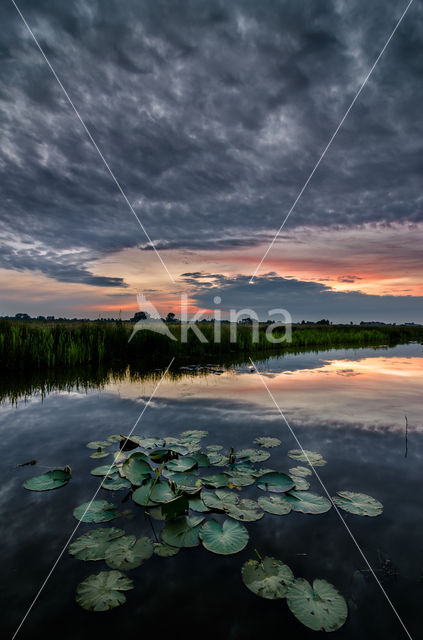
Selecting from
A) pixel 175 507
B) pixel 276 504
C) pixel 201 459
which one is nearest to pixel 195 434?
pixel 201 459

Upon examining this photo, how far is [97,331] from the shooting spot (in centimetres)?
1193

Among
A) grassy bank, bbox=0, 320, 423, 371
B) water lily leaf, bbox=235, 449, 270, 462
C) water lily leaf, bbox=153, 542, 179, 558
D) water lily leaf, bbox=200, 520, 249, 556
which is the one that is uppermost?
grassy bank, bbox=0, 320, 423, 371

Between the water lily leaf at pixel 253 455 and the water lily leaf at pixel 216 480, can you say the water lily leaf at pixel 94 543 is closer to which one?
the water lily leaf at pixel 216 480

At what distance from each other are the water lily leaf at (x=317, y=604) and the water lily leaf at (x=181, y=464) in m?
1.48

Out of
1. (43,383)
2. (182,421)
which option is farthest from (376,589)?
(43,383)

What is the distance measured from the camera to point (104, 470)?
3.11 m

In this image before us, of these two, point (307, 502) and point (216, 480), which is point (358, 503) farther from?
point (216, 480)

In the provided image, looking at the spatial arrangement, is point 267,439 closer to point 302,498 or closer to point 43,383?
point 302,498

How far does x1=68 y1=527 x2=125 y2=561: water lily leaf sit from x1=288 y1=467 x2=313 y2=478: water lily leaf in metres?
1.69

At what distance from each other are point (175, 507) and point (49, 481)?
1.34m

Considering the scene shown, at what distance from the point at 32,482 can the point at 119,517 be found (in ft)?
3.31

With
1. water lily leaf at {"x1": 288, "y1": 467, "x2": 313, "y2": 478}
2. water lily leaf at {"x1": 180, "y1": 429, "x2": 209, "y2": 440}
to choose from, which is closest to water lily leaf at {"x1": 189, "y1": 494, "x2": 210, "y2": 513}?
water lily leaf at {"x1": 288, "y1": 467, "x2": 313, "y2": 478}

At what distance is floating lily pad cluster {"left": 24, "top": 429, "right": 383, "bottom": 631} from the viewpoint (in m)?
1.75

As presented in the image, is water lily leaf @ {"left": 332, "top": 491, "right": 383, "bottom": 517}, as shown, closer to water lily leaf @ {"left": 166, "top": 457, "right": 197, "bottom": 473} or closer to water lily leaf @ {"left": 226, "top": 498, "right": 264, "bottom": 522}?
water lily leaf @ {"left": 226, "top": 498, "right": 264, "bottom": 522}
